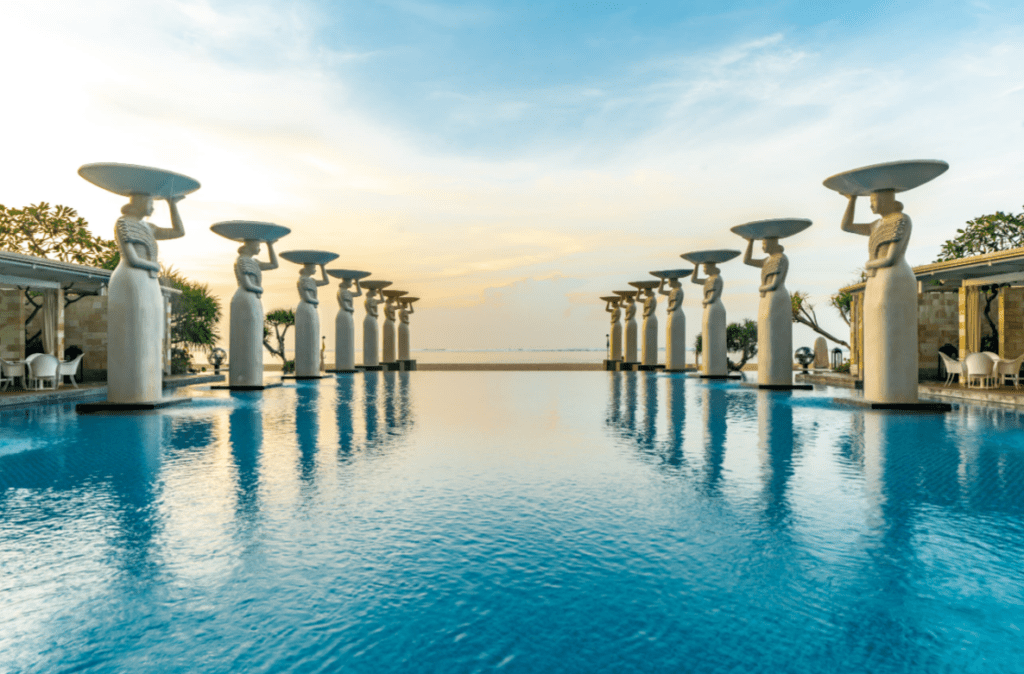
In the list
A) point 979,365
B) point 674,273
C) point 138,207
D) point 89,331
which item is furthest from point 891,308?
point 89,331

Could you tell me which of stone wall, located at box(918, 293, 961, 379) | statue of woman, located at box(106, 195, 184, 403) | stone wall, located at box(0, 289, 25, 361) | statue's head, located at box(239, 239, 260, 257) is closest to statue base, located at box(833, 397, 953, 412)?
stone wall, located at box(918, 293, 961, 379)

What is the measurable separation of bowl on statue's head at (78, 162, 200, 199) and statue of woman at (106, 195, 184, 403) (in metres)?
0.26

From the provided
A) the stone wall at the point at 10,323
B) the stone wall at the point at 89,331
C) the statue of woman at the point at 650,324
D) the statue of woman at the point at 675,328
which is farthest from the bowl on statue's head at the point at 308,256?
the statue of woman at the point at 650,324

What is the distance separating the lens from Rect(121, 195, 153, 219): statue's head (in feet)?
38.5

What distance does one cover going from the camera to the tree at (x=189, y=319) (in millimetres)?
25023

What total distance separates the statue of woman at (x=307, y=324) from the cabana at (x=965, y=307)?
16.8m

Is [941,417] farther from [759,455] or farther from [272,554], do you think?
[272,554]

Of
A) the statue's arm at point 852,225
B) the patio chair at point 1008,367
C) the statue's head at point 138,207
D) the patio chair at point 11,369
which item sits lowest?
the patio chair at point 1008,367

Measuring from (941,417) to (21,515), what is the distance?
1277cm

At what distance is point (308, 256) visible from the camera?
2102cm

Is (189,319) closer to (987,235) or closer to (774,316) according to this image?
(774,316)

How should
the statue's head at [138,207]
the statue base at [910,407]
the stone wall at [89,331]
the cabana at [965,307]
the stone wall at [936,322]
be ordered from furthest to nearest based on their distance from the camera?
the stone wall at [89,331] < the stone wall at [936,322] < the cabana at [965,307] < the statue's head at [138,207] < the statue base at [910,407]

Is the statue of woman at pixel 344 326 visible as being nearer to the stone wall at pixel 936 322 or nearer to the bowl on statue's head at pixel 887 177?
the bowl on statue's head at pixel 887 177

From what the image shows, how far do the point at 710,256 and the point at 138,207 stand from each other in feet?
52.1
